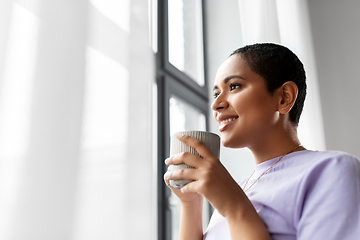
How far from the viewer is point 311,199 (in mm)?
521

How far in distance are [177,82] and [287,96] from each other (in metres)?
0.99

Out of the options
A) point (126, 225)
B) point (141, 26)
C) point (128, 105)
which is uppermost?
point (141, 26)

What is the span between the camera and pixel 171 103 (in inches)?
62.7

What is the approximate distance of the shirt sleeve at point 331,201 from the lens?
0.48m

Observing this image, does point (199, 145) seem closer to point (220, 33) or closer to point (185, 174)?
point (185, 174)

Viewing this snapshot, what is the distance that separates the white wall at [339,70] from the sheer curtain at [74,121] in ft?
4.74

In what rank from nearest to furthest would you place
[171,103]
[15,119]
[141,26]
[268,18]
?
[15,119], [141,26], [171,103], [268,18]

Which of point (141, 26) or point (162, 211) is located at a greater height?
point (141, 26)

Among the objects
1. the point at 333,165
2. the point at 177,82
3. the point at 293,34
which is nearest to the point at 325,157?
the point at 333,165

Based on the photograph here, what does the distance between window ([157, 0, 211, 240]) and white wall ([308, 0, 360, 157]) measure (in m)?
0.77

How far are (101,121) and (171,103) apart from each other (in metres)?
0.76

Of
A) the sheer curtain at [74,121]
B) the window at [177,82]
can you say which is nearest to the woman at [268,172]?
the sheer curtain at [74,121]

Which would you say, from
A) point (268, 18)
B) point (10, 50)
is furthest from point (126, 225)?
point (268, 18)

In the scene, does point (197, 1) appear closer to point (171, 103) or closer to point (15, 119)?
point (171, 103)
